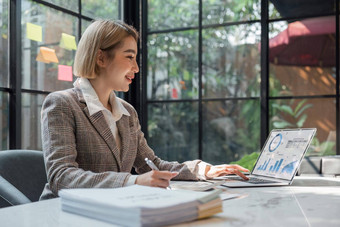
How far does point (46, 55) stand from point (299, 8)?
236 centimetres

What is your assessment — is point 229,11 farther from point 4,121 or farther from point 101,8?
point 4,121

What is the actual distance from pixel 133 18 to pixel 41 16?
1.44 meters

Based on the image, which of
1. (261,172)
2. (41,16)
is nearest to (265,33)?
(41,16)

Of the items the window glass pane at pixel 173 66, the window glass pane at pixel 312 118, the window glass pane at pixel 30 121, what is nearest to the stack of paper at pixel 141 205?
the window glass pane at pixel 30 121

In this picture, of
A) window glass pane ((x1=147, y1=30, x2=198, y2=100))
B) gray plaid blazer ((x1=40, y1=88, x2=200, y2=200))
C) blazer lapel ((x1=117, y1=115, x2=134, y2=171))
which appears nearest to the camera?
gray plaid blazer ((x1=40, y1=88, x2=200, y2=200))

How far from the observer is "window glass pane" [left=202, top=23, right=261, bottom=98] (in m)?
4.27

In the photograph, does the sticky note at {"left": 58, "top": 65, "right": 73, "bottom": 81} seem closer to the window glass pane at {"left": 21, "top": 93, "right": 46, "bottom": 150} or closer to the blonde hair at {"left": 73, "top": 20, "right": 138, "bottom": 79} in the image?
the window glass pane at {"left": 21, "top": 93, "right": 46, "bottom": 150}

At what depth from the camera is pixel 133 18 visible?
15.4ft

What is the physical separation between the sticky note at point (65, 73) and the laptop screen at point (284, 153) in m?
2.23

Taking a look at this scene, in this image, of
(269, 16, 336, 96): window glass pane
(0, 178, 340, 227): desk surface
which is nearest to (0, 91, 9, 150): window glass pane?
(0, 178, 340, 227): desk surface

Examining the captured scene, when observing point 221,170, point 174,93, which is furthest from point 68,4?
point 221,170

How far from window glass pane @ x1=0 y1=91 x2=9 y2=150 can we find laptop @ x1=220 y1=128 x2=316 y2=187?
192 cm

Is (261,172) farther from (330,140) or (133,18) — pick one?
(133,18)

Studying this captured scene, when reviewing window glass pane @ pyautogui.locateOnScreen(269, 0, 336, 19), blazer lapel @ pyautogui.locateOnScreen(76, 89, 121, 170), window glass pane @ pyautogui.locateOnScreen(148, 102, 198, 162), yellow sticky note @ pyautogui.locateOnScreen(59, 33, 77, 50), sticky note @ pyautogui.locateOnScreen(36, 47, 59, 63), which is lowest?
window glass pane @ pyautogui.locateOnScreen(148, 102, 198, 162)
